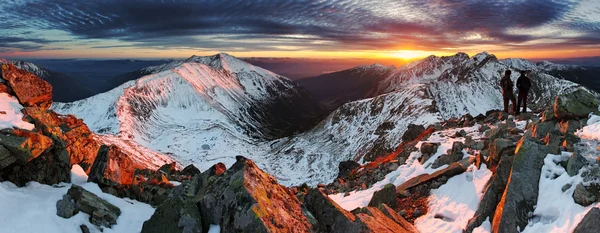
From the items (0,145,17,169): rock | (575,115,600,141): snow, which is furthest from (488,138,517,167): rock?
(0,145,17,169): rock

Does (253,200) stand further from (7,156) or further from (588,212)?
(7,156)

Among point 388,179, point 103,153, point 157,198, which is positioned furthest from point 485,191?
point 103,153

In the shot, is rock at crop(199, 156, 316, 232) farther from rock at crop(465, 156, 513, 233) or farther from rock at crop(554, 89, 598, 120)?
rock at crop(554, 89, 598, 120)

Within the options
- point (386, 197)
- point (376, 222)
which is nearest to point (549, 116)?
point (386, 197)

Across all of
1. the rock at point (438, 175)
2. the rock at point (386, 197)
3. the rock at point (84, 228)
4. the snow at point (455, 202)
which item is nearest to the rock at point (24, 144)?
the rock at point (84, 228)

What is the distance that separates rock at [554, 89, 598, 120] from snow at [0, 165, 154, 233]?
21.8 metres

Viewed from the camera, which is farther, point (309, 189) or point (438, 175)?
point (438, 175)

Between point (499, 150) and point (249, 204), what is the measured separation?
478 inches

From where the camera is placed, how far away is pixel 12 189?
54.6 ft

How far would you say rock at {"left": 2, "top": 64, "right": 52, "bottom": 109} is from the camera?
861 inches

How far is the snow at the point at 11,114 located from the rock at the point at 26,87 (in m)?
0.60

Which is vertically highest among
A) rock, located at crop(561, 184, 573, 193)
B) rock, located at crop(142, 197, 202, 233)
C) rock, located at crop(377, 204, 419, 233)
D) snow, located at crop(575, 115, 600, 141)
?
snow, located at crop(575, 115, 600, 141)

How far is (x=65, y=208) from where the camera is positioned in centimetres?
1584

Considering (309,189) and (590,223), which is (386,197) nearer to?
(309,189)
